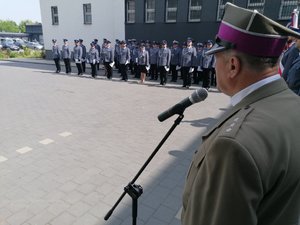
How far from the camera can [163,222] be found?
3.22m

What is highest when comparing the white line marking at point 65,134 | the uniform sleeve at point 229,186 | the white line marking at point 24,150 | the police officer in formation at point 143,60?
the uniform sleeve at point 229,186

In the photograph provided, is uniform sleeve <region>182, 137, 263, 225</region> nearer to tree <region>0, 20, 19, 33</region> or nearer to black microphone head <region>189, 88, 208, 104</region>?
black microphone head <region>189, 88, 208, 104</region>

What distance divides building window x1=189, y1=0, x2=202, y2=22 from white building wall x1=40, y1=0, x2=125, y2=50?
17.3ft

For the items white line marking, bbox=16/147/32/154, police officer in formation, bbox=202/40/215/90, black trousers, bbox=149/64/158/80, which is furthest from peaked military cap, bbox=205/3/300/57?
black trousers, bbox=149/64/158/80

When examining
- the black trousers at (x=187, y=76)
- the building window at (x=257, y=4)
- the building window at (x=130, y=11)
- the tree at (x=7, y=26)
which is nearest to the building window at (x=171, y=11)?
the building window at (x=130, y=11)

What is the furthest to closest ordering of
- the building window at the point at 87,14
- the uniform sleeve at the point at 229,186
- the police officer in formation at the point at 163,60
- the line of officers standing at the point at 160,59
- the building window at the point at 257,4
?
the building window at the point at 87,14
the building window at the point at 257,4
the police officer in formation at the point at 163,60
the line of officers standing at the point at 160,59
the uniform sleeve at the point at 229,186

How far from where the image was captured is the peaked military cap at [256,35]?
1.13m

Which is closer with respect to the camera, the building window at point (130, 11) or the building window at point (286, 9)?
the building window at point (286, 9)

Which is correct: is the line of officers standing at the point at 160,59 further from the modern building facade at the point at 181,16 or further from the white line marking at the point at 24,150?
the white line marking at the point at 24,150

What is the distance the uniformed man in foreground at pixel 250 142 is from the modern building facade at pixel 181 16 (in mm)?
13647

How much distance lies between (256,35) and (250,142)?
0.50 m

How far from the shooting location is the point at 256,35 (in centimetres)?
114

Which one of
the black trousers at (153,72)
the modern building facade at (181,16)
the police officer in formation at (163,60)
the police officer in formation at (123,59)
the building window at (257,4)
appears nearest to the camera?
the police officer in formation at (163,60)

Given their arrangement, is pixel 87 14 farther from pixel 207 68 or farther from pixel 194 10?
pixel 207 68
